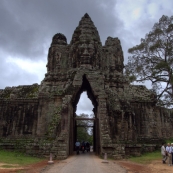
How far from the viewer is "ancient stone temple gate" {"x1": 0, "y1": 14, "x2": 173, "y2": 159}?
16672 mm

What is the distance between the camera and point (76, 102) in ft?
71.3

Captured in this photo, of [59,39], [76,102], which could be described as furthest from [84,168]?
[59,39]

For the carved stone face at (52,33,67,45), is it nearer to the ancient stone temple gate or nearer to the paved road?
the ancient stone temple gate

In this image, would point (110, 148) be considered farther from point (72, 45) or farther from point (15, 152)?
point (72, 45)

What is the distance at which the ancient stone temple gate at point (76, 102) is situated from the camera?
1667 cm

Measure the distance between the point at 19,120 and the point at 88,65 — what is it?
26.2 ft

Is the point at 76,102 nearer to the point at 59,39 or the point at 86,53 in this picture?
the point at 86,53

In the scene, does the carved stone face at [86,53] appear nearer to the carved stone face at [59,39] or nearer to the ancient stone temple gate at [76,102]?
the ancient stone temple gate at [76,102]

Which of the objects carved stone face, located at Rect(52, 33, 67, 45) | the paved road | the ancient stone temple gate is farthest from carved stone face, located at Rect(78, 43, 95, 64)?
the paved road

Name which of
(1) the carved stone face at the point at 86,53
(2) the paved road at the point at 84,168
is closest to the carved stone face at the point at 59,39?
(1) the carved stone face at the point at 86,53

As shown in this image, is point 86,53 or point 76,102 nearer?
point 86,53

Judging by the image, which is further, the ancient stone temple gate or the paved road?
the ancient stone temple gate

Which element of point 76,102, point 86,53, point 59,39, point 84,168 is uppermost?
point 59,39

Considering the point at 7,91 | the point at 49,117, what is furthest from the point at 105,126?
the point at 7,91
